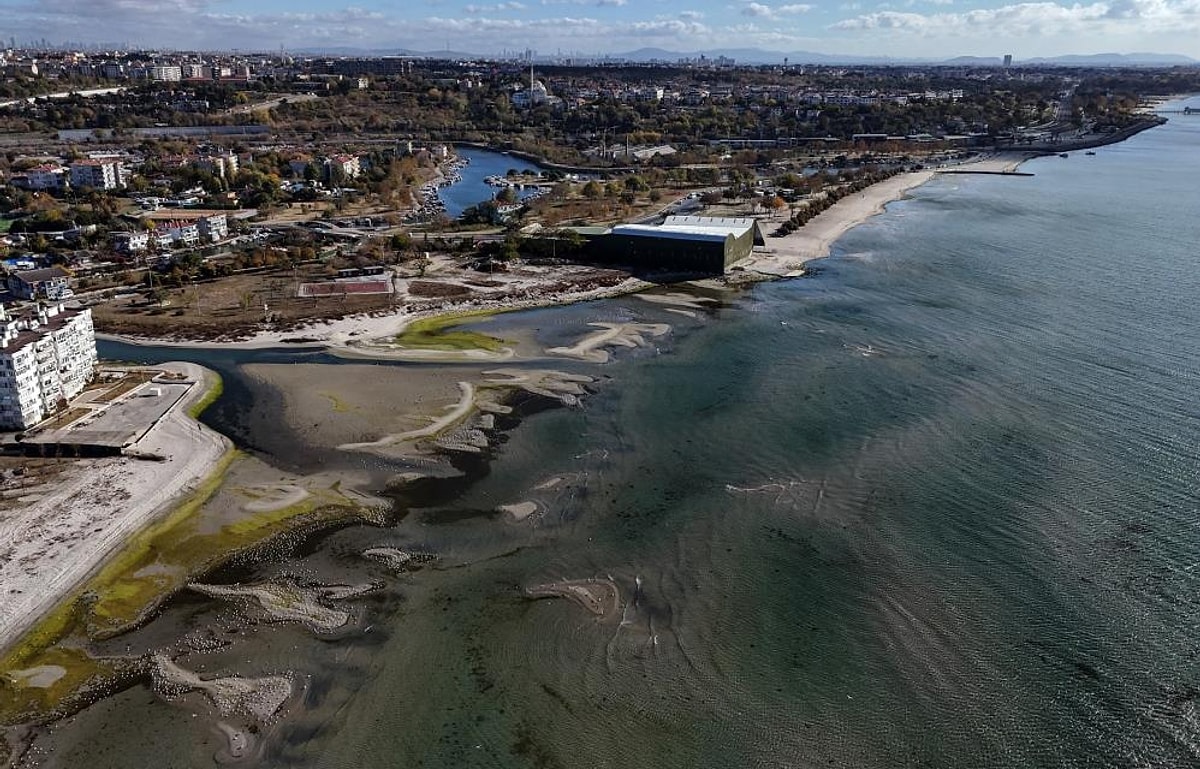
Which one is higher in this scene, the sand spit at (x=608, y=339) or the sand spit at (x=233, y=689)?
the sand spit at (x=608, y=339)

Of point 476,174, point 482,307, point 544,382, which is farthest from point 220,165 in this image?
point 544,382

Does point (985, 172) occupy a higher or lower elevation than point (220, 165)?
lower

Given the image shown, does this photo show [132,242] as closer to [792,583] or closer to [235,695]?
[235,695]

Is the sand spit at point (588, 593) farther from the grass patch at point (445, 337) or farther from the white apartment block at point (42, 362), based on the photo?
the white apartment block at point (42, 362)

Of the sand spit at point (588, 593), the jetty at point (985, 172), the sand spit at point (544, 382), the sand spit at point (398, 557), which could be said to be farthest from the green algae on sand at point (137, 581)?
the jetty at point (985, 172)

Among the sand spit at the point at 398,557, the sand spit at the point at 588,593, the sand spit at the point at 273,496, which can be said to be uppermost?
the sand spit at the point at 273,496

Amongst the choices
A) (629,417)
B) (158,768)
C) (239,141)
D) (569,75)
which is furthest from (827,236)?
(569,75)

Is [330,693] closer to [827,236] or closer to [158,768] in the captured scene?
[158,768]

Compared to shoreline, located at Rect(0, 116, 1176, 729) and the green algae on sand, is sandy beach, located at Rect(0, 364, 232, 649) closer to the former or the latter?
shoreline, located at Rect(0, 116, 1176, 729)
